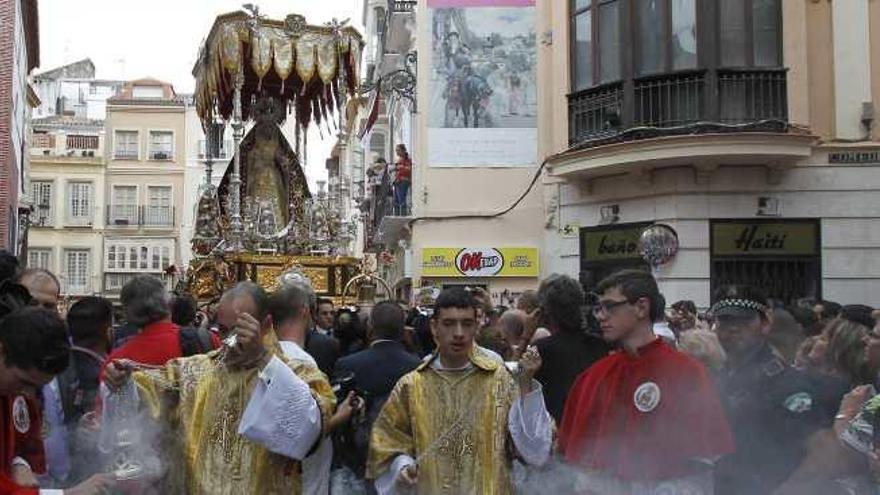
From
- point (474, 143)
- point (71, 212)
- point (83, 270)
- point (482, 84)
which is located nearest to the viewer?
point (482, 84)

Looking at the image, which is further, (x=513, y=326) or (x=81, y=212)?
(x=81, y=212)

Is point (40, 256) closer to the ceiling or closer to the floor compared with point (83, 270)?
closer to the ceiling

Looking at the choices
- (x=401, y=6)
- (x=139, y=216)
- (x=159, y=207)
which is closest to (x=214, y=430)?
(x=401, y=6)

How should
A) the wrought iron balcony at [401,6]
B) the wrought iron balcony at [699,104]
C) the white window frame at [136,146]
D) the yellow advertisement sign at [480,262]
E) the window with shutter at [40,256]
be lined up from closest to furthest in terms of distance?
the wrought iron balcony at [699,104] → the yellow advertisement sign at [480,262] → the wrought iron balcony at [401,6] → the window with shutter at [40,256] → the white window frame at [136,146]

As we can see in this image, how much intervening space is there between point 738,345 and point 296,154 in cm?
1167

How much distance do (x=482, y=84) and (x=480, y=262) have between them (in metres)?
3.48

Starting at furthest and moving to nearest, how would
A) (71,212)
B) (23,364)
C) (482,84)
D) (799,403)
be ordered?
(71,212) < (482,84) < (799,403) < (23,364)

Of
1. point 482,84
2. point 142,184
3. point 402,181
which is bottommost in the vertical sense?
point 402,181

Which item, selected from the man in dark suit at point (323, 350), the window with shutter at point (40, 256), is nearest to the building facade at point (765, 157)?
the man in dark suit at point (323, 350)

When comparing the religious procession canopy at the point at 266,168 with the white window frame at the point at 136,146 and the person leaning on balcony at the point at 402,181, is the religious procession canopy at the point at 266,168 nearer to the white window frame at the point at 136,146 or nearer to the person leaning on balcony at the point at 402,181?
the person leaning on balcony at the point at 402,181

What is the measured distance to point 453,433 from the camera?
15.2 feet

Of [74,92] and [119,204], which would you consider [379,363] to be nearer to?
[119,204]

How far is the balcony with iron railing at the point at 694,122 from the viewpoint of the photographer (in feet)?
55.9

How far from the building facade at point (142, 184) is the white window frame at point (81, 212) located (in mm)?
747
